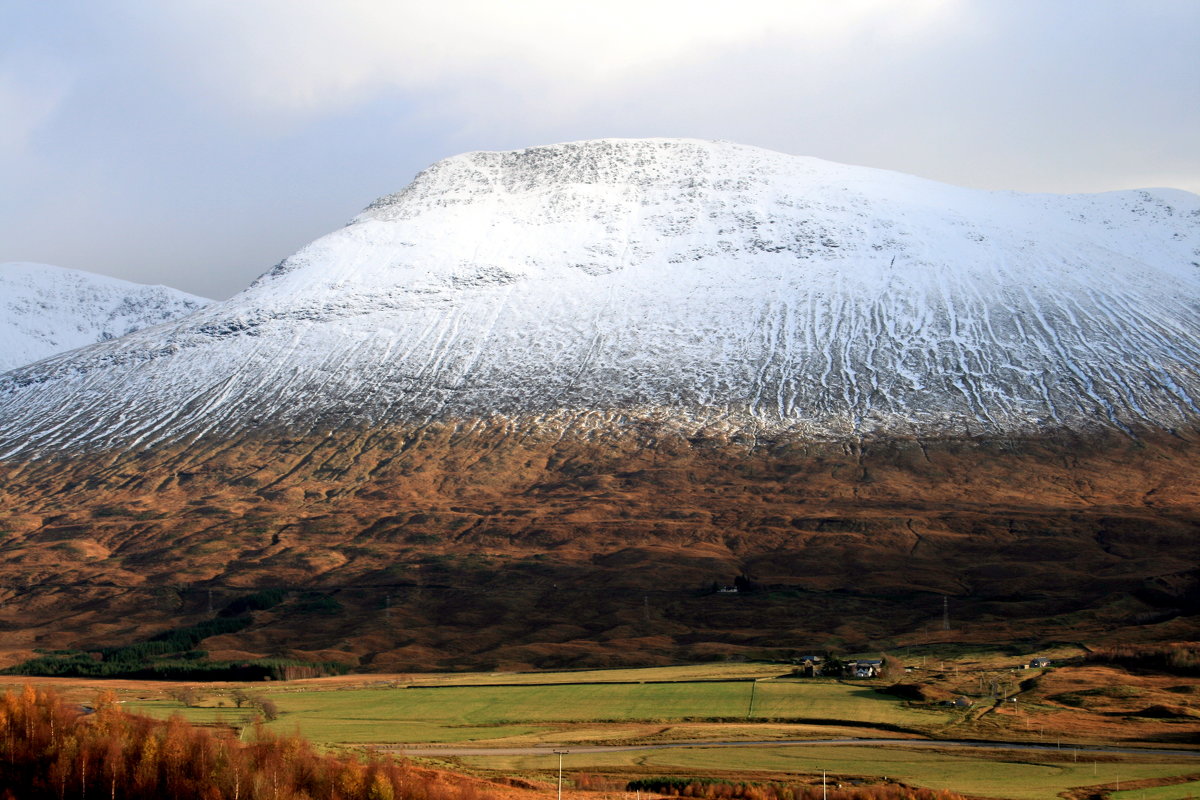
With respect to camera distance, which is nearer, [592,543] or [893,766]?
[893,766]

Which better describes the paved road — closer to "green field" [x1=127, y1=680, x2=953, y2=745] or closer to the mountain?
"green field" [x1=127, y1=680, x2=953, y2=745]

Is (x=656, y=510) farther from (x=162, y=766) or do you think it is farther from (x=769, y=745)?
(x=162, y=766)

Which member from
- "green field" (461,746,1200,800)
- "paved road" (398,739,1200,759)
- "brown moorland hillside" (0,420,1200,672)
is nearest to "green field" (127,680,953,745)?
"paved road" (398,739,1200,759)

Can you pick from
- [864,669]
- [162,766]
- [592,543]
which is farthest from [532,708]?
[592,543]

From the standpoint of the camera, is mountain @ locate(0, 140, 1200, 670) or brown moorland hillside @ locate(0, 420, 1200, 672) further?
mountain @ locate(0, 140, 1200, 670)

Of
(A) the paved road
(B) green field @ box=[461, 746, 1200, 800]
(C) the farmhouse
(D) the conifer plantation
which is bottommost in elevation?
(C) the farmhouse

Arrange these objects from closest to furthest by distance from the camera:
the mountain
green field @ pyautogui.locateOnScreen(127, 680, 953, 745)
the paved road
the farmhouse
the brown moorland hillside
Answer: the paved road
green field @ pyautogui.locateOnScreen(127, 680, 953, 745)
the farmhouse
the brown moorland hillside
the mountain

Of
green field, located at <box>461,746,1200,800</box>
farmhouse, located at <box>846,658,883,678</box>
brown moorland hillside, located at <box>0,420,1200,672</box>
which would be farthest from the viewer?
brown moorland hillside, located at <box>0,420,1200,672</box>
